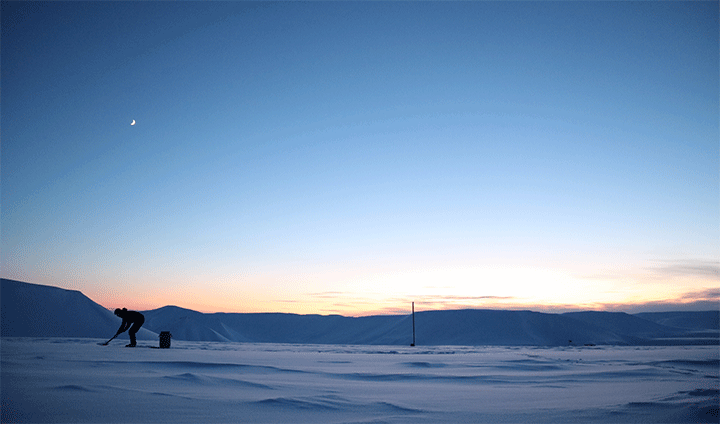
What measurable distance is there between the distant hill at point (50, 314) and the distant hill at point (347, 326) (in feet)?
0.16

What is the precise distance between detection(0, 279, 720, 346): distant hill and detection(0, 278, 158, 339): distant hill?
0.16 ft

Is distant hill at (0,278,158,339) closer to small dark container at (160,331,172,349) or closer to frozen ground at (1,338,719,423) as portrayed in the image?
small dark container at (160,331,172,349)

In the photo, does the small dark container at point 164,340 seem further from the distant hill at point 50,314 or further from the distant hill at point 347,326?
the distant hill at point 347,326

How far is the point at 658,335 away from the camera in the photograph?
3029 inches

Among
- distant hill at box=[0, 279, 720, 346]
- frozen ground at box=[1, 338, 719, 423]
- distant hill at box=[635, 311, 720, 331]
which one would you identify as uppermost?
frozen ground at box=[1, 338, 719, 423]

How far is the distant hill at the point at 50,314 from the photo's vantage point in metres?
31.8

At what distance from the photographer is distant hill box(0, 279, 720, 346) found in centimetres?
3409

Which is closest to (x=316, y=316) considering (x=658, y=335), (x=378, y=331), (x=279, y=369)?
(x=378, y=331)

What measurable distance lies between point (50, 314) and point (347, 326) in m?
71.6

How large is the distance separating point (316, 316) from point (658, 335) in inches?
2874

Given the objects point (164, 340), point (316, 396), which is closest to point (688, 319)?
point (164, 340)

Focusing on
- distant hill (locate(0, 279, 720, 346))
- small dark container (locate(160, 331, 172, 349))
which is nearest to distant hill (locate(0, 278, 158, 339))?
distant hill (locate(0, 279, 720, 346))

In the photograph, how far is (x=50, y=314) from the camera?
3456 centimetres

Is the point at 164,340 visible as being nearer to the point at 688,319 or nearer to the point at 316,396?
the point at 316,396
